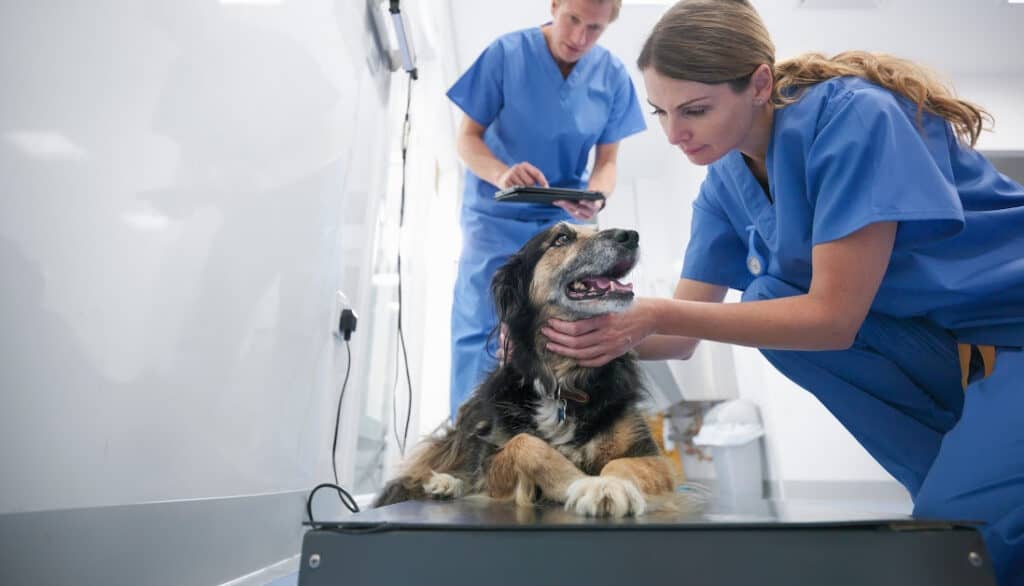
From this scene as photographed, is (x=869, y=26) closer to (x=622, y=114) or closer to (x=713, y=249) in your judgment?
(x=622, y=114)

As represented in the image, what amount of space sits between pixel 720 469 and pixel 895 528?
441 cm

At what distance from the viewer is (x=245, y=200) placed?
1317 mm

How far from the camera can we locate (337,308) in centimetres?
210

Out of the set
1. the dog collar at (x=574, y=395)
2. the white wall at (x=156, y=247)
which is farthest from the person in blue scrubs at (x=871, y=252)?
the white wall at (x=156, y=247)

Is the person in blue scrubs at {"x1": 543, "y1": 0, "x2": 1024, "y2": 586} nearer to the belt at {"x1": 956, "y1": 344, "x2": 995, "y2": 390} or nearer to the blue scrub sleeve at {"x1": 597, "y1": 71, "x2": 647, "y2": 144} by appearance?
the belt at {"x1": 956, "y1": 344, "x2": 995, "y2": 390}

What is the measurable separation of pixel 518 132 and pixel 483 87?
0.74 ft

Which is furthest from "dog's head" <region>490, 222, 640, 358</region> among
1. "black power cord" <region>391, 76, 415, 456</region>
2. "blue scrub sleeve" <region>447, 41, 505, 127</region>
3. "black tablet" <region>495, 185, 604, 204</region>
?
"black power cord" <region>391, 76, 415, 456</region>

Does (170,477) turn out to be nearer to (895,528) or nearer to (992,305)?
(895,528)

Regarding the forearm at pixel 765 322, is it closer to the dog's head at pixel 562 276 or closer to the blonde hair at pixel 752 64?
the dog's head at pixel 562 276

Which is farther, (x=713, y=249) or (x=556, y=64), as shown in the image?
(x=556, y=64)

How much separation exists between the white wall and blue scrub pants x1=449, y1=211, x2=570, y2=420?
632mm

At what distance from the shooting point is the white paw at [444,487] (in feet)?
4.53

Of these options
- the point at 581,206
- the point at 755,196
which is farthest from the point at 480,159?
the point at 755,196

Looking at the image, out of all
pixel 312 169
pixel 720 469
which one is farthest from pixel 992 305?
pixel 720 469
